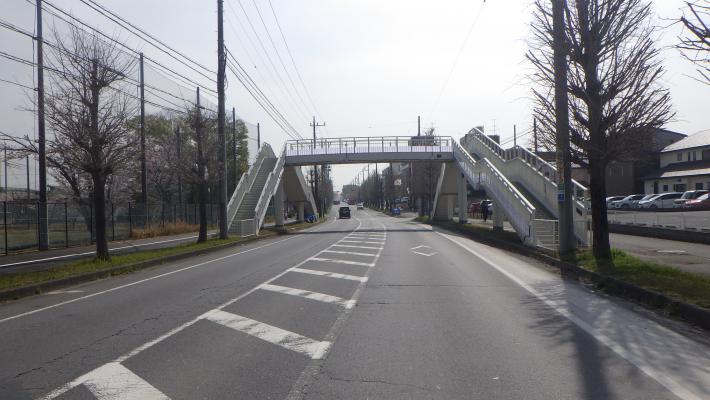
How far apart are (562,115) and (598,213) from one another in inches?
111

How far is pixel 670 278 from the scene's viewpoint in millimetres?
11773

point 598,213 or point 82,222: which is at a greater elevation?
point 598,213

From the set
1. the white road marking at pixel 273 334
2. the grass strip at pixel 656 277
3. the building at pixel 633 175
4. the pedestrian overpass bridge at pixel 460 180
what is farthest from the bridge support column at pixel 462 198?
the white road marking at pixel 273 334

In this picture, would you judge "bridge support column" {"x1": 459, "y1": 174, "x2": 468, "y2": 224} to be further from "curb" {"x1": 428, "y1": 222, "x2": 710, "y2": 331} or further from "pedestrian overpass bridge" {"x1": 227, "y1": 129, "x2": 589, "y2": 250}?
"curb" {"x1": 428, "y1": 222, "x2": 710, "y2": 331}

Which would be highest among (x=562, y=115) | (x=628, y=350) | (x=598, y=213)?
(x=562, y=115)

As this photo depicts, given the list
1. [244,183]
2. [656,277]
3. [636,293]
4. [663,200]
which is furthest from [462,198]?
[636,293]

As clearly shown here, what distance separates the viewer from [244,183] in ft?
129

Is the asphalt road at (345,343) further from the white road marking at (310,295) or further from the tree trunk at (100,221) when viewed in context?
the tree trunk at (100,221)

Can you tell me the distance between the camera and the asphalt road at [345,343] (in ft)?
18.7

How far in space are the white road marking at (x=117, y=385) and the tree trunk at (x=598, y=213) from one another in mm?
12725

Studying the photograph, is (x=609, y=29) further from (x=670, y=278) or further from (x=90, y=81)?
(x=90, y=81)

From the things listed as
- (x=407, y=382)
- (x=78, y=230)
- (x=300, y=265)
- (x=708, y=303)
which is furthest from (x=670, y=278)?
(x=78, y=230)

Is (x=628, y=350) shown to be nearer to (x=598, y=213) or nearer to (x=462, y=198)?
(x=598, y=213)

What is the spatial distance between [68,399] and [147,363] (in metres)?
1.24
